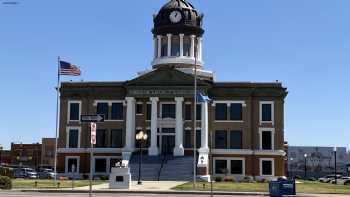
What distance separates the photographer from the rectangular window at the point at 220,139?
243 ft

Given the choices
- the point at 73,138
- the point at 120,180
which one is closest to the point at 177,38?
the point at 73,138

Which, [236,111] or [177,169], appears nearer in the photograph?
[177,169]

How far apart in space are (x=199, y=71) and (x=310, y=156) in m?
91.7

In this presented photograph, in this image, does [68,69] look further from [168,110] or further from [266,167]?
[266,167]

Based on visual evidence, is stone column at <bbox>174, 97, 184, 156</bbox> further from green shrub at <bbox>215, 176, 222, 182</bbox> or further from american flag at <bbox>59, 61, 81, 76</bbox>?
american flag at <bbox>59, 61, 81, 76</bbox>

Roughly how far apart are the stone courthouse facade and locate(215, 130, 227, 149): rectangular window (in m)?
0.12

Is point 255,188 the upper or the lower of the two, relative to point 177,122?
lower

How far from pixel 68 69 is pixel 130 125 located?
1841 centimetres

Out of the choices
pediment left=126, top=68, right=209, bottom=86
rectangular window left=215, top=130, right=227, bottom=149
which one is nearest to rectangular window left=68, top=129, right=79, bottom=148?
pediment left=126, top=68, right=209, bottom=86

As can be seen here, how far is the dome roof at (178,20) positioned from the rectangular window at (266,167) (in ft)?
60.7

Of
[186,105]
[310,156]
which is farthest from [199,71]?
[310,156]

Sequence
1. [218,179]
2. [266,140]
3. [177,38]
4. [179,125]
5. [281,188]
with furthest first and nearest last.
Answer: [177,38] → [266,140] → [179,125] → [218,179] → [281,188]

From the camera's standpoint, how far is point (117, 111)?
75.4m

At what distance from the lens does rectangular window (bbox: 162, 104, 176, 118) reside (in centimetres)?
7356
